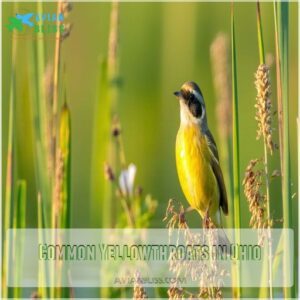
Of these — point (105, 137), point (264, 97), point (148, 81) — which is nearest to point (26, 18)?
point (105, 137)

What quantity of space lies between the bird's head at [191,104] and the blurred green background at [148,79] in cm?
18

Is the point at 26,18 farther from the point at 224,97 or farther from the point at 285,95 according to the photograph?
the point at 285,95

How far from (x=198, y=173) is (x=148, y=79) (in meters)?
0.96

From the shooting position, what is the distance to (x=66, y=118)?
164 cm

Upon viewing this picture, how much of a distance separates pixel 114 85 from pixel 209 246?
582 mm

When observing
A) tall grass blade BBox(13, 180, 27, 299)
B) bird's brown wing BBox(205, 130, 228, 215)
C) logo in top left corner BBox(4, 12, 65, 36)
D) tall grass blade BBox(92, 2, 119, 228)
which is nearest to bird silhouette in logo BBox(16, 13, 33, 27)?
logo in top left corner BBox(4, 12, 65, 36)

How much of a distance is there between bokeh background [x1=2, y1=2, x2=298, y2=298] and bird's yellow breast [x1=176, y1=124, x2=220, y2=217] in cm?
14

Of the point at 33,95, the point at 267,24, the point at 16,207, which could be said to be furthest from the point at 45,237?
the point at 267,24

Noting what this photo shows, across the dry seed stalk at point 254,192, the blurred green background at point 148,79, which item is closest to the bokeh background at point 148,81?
the blurred green background at point 148,79

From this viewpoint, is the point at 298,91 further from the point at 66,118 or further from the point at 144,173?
the point at 144,173

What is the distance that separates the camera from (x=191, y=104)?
1714 mm

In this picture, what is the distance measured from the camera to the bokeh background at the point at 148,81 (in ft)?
6.32

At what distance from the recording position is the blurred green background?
194 centimetres

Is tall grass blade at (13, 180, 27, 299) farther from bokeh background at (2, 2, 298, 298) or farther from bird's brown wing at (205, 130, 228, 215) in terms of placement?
bird's brown wing at (205, 130, 228, 215)
